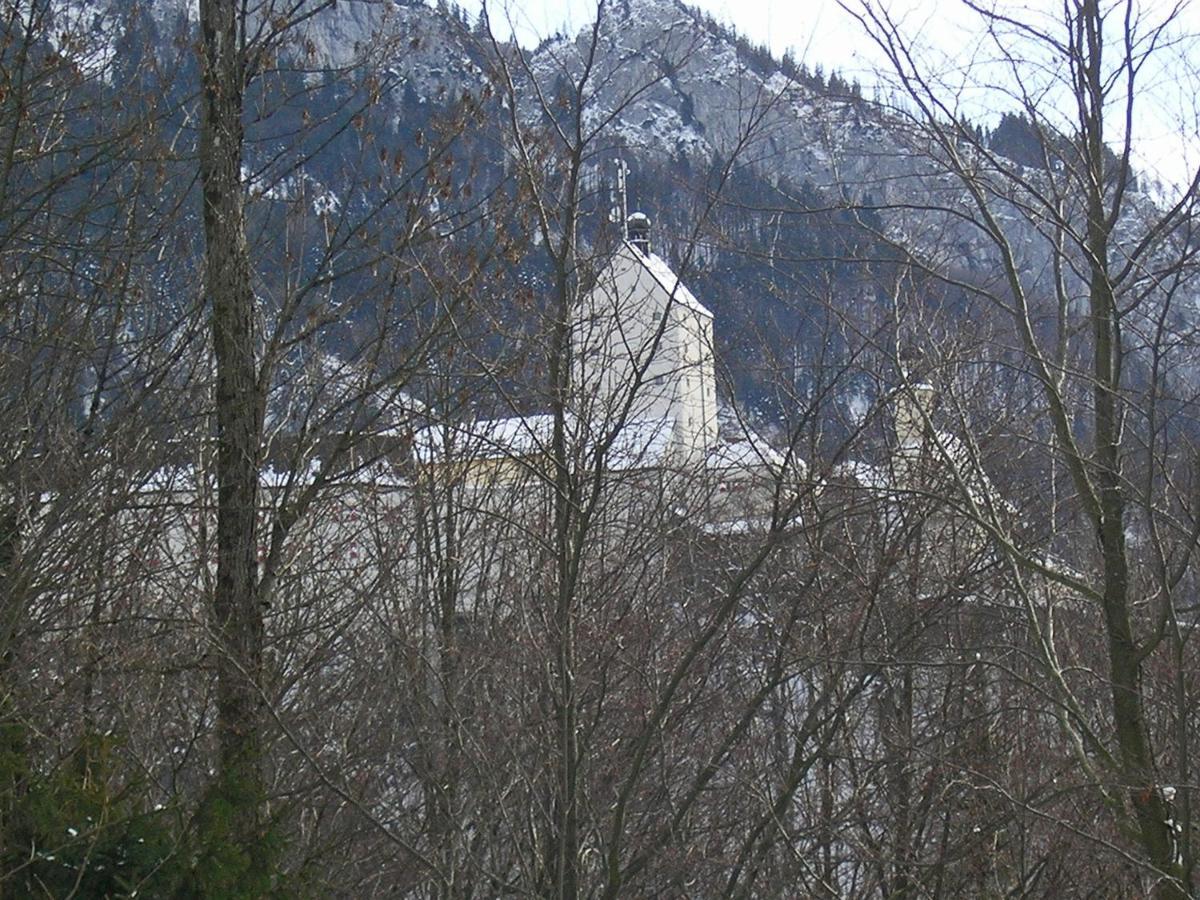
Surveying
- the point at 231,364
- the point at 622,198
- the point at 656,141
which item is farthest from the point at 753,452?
the point at 231,364

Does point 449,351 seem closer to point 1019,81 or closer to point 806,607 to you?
point 1019,81

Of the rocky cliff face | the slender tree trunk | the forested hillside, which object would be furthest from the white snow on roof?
the slender tree trunk

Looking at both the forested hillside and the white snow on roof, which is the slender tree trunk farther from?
the white snow on roof

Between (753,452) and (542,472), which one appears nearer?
(542,472)

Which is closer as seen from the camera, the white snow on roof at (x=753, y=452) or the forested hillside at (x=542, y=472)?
the forested hillside at (x=542, y=472)

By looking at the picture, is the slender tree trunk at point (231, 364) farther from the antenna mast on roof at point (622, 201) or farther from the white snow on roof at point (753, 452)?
the white snow on roof at point (753, 452)

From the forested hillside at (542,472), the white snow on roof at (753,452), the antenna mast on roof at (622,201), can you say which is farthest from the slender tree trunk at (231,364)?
the white snow on roof at (753,452)

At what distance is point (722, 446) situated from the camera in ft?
36.4

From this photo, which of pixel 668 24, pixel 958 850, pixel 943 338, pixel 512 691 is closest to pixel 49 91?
pixel 668 24

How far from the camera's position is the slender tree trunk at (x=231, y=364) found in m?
7.02

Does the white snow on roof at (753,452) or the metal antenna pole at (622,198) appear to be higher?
the metal antenna pole at (622,198)

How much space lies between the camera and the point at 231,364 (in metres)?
7.34

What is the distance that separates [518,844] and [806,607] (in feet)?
15.1

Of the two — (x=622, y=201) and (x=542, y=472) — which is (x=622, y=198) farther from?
(x=542, y=472)
